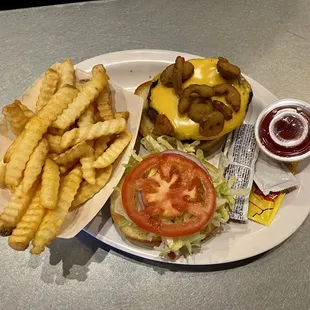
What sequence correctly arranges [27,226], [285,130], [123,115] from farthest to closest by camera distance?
[285,130] → [123,115] → [27,226]

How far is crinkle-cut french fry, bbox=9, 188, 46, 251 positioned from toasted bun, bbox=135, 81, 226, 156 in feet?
2.07

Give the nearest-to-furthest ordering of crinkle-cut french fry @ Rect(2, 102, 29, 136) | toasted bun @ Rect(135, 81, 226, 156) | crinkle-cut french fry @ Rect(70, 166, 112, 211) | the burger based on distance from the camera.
Answer: crinkle-cut french fry @ Rect(2, 102, 29, 136)
crinkle-cut french fry @ Rect(70, 166, 112, 211)
the burger
toasted bun @ Rect(135, 81, 226, 156)

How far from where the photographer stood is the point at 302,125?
2094 millimetres

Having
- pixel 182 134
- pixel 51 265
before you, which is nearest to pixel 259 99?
pixel 182 134

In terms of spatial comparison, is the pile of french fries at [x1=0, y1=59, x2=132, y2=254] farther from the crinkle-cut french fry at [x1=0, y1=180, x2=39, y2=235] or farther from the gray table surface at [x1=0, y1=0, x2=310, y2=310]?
the gray table surface at [x1=0, y1=0, x2=310, y2=310]

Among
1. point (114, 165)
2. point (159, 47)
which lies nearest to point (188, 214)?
point (114, 165)

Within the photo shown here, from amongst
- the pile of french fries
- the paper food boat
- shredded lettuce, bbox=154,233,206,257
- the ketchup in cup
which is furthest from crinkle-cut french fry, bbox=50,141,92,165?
the ketchup in cup

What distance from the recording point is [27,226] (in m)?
1.68

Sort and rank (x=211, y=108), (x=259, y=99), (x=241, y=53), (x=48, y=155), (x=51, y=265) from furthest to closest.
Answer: (x=241, y=53), (x=259, y=99), (x=51, y=265), (x=211, y=108), (x=48, y=155)

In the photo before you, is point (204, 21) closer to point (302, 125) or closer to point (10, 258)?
point (302, 125)

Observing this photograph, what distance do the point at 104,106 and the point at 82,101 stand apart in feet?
0.48

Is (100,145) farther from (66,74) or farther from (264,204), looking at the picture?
(264,204)

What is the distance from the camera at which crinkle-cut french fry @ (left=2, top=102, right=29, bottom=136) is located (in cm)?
178

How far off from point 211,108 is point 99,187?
57cm
